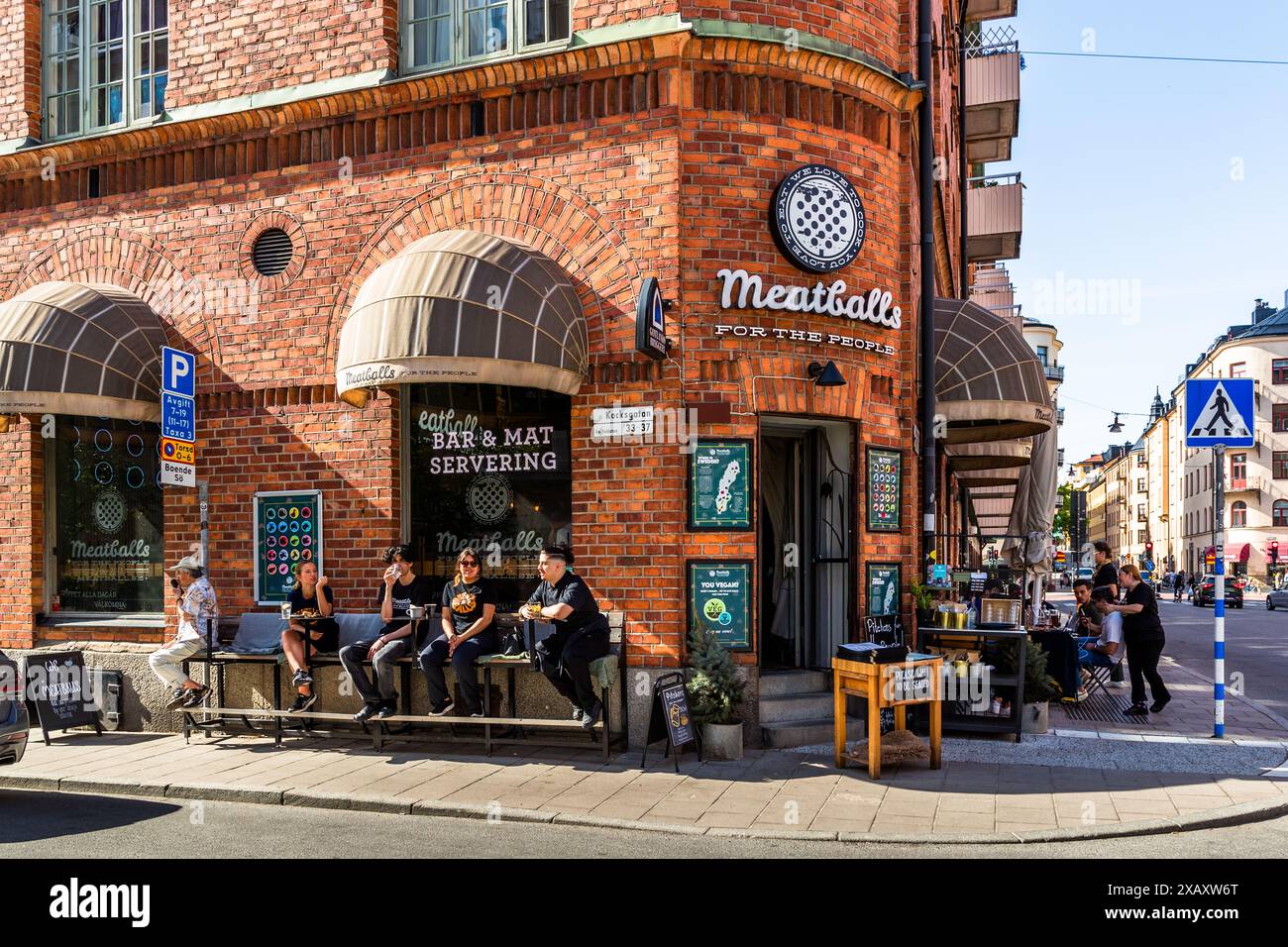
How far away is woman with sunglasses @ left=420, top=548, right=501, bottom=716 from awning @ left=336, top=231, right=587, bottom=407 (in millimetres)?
1814

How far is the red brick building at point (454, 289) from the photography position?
10.2 m

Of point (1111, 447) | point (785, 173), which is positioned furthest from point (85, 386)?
point (1111, 447)

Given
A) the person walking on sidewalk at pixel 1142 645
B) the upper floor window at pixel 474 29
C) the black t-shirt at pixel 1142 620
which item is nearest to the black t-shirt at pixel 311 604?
the upper floor window at pixel 474 29

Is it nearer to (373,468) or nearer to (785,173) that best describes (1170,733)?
(785,173)

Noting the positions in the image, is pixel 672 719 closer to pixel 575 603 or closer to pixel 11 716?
pixel 575 603

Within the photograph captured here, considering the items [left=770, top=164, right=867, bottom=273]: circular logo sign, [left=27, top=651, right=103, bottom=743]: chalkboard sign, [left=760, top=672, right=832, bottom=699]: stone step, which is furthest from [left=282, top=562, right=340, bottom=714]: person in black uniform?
[left=770, top=164, right=867, bottom=273]: circular logo sign

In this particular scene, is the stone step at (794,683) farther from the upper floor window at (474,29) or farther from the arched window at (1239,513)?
the arched window at (1239,513)

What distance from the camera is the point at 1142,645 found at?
40.5ft

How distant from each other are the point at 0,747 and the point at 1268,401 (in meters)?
81.5

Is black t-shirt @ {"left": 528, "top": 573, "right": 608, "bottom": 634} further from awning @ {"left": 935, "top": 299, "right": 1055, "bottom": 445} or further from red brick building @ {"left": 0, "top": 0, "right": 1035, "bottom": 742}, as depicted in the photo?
awning @ {"left": 935, "top": 299, "right": 1055, "bottom": 445}

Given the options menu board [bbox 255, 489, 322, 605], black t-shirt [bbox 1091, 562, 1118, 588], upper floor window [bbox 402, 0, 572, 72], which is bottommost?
black t-shirt [bbox 1091, 562, 1118, 588]

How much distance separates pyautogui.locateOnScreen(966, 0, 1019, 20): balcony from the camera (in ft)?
→ 85.9

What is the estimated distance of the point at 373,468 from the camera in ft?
37.1
